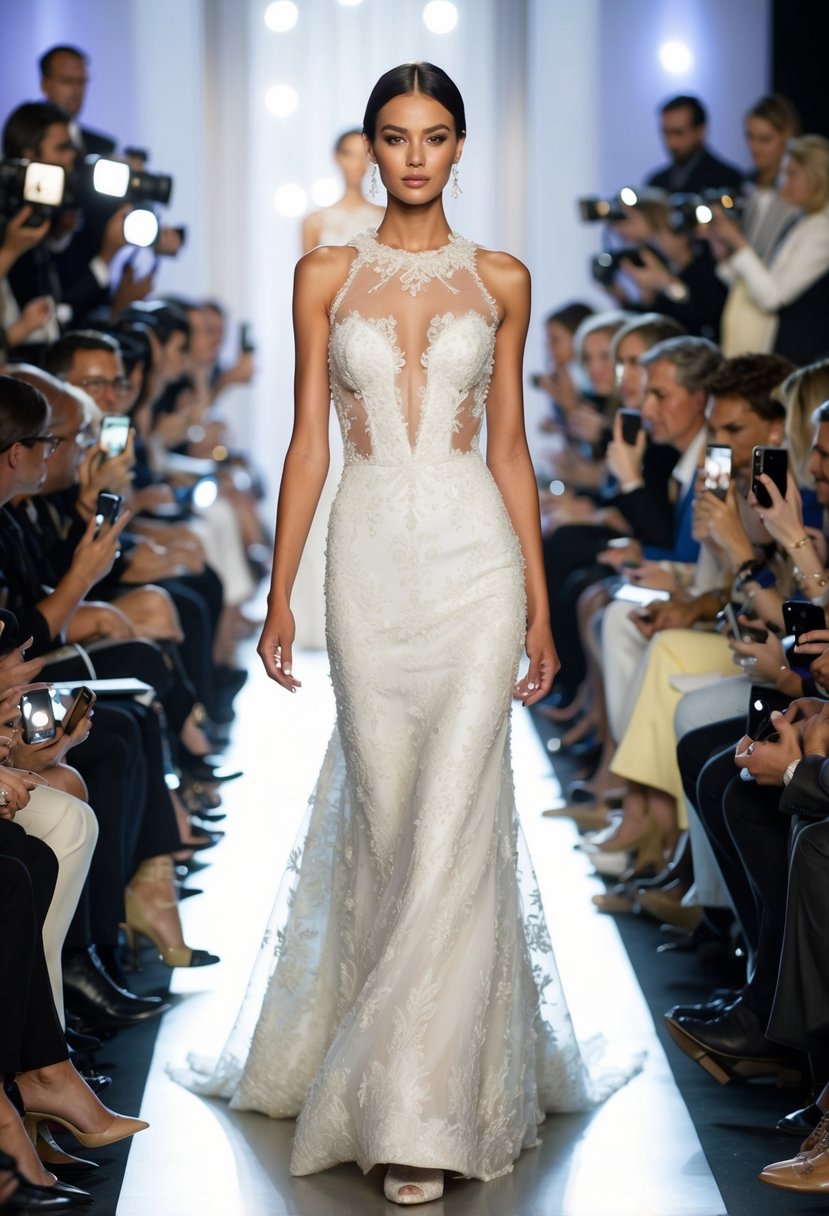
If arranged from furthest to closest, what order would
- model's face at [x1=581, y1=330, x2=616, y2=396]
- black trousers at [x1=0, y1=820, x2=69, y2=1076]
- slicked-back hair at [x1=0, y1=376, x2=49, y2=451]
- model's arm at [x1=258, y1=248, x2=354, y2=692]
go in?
model's face at [x1=581, y1=330, x2=616, y2=396] < slicked-back hair at [x1=0, y1=376, x2=49, y2=451] < model's arm at [x1=258, y1=248, x2=354, y2=692] < black trousers at [x1=0, y1=820, x2=69, y2=1076]

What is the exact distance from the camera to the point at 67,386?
4980 millimetres

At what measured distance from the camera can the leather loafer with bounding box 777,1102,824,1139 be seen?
3328 mm

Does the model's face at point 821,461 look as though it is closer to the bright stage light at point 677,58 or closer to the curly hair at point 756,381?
the curly hair at point 756,381

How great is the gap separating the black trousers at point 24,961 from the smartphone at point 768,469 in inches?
70.6

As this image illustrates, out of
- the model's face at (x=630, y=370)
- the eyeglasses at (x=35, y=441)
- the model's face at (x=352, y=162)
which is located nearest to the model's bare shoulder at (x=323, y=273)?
the eyeglasses at (x=35, y=441)

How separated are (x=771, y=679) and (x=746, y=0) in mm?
8356

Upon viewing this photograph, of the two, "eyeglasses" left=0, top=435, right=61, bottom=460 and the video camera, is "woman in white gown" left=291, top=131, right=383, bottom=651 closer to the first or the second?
the video camera

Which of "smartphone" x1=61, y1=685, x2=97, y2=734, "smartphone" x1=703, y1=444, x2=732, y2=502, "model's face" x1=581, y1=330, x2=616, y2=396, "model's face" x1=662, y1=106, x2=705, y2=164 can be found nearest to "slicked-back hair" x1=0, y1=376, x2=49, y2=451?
"smartphone" x1=61, y1=685, x2=97, y2=734

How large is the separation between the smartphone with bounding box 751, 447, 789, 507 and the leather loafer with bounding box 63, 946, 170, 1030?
1.72 m

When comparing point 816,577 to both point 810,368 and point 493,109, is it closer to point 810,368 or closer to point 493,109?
point 810,368

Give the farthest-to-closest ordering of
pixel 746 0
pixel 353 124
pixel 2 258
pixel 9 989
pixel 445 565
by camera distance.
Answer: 1. pixel 353 124
2. pixel 746 0
3. pixel 2 258
4. pixel 445 565
5. pixel 9 989

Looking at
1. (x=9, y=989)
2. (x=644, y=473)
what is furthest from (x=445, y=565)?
(x=644, y=473)

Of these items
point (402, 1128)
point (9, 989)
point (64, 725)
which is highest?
point (64, 725)

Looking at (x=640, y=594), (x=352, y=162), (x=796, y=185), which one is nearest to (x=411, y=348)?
(x=640, y=594)
